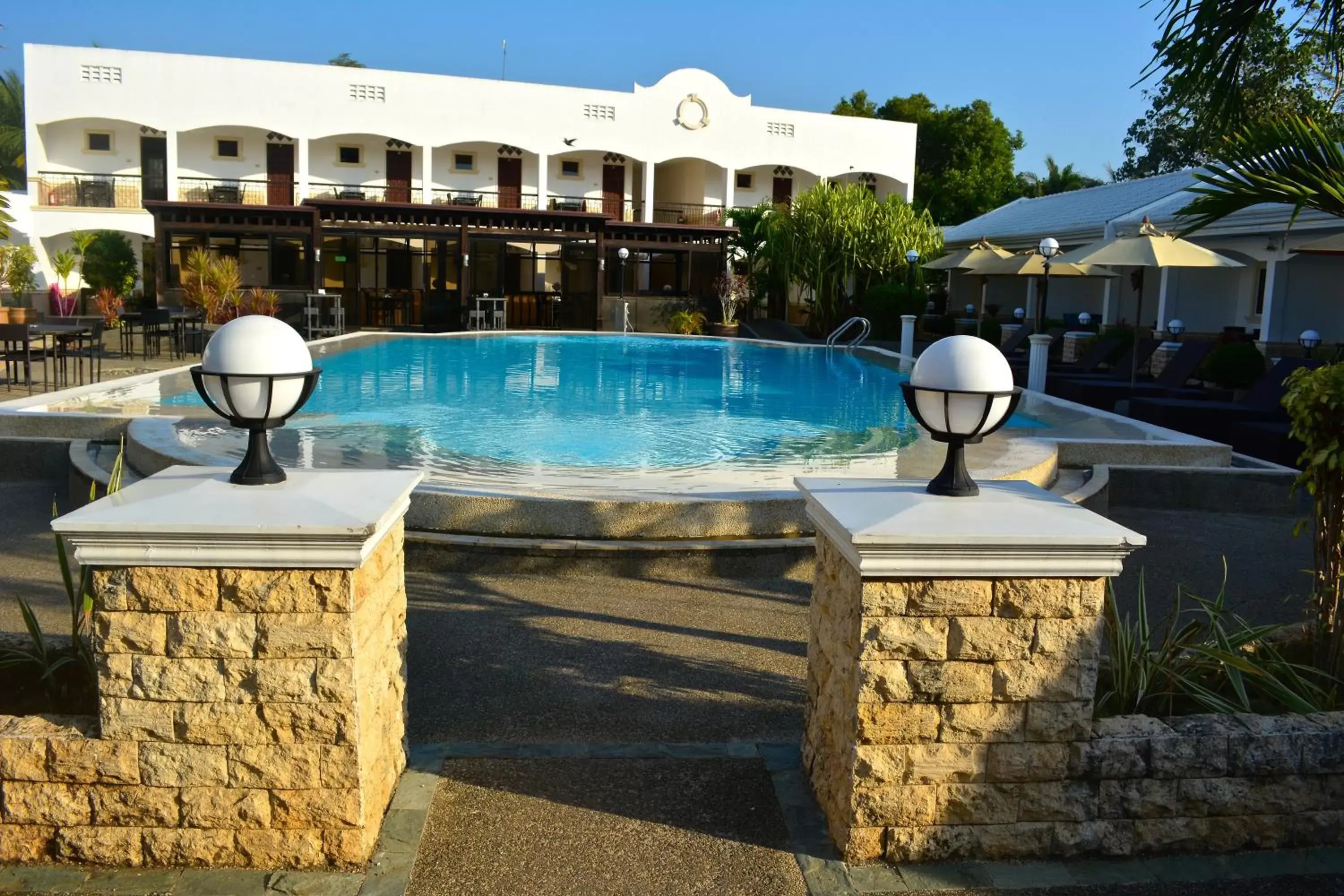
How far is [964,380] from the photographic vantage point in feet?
10.8

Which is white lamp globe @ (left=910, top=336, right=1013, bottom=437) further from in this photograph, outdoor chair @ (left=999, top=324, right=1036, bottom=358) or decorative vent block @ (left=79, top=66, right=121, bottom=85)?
decorative vent block @ (left=79, top=66, right=121, bottom=85)

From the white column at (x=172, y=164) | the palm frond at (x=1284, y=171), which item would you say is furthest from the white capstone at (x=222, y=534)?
the white column at (x=172, y=164)

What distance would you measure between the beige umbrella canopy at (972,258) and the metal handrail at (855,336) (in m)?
1.84

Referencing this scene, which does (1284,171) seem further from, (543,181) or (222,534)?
Answer: (543,181)

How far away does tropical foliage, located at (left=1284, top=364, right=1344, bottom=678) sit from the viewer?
377cm

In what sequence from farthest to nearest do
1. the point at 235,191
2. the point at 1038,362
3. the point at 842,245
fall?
the point at 235,191
the point at 842,245
the point at 1038,362

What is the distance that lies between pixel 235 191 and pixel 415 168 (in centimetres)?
540

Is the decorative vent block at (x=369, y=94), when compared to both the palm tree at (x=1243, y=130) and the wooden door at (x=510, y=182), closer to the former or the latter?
the wooden door at (x=510, y=182)

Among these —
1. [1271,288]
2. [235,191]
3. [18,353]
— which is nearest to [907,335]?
[1271,288]

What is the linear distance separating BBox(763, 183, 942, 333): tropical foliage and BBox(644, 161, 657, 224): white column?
831 centimetres

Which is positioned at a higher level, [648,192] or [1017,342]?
[648,192]

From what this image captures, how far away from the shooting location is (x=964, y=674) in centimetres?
309

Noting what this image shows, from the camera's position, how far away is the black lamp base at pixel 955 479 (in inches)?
134

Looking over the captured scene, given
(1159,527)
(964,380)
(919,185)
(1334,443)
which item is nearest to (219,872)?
(964,380)
